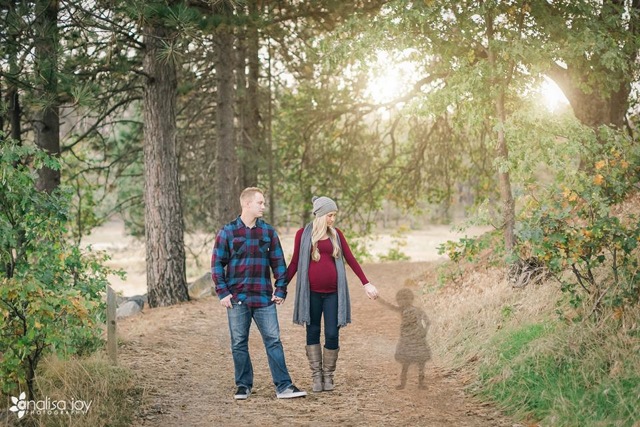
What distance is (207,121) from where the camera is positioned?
16.6 m

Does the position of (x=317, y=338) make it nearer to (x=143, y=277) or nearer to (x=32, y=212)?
(x=32, y=212)

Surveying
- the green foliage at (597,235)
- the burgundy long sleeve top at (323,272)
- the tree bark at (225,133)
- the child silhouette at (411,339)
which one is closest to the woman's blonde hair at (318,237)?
the burgundy long sleeve top at (323,272)

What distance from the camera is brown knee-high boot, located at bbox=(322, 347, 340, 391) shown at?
641 centimetres

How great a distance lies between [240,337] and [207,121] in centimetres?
1122

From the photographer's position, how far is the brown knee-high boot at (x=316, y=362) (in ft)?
20.9

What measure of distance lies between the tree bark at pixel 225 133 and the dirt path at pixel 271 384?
377 cm

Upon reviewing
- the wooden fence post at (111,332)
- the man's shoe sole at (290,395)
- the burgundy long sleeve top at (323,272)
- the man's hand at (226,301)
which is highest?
the burgundy long sleeve top at (323,272)

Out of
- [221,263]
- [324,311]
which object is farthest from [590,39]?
[221,263]

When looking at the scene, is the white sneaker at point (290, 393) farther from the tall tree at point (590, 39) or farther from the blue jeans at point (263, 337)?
the tall tree at point (590, 39)

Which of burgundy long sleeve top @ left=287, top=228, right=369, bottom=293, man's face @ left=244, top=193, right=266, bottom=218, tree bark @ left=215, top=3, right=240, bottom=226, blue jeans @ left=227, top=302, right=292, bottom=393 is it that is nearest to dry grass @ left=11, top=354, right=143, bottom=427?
blue jeans @ left=227, top=302, right=292, bottom=393

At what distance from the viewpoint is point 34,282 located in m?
5.21

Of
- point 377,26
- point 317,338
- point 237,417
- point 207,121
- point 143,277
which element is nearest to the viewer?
point 237,417

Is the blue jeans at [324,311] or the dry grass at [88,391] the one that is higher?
the blue jeans at [324,311]

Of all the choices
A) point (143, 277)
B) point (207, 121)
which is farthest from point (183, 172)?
point (143, 277)
